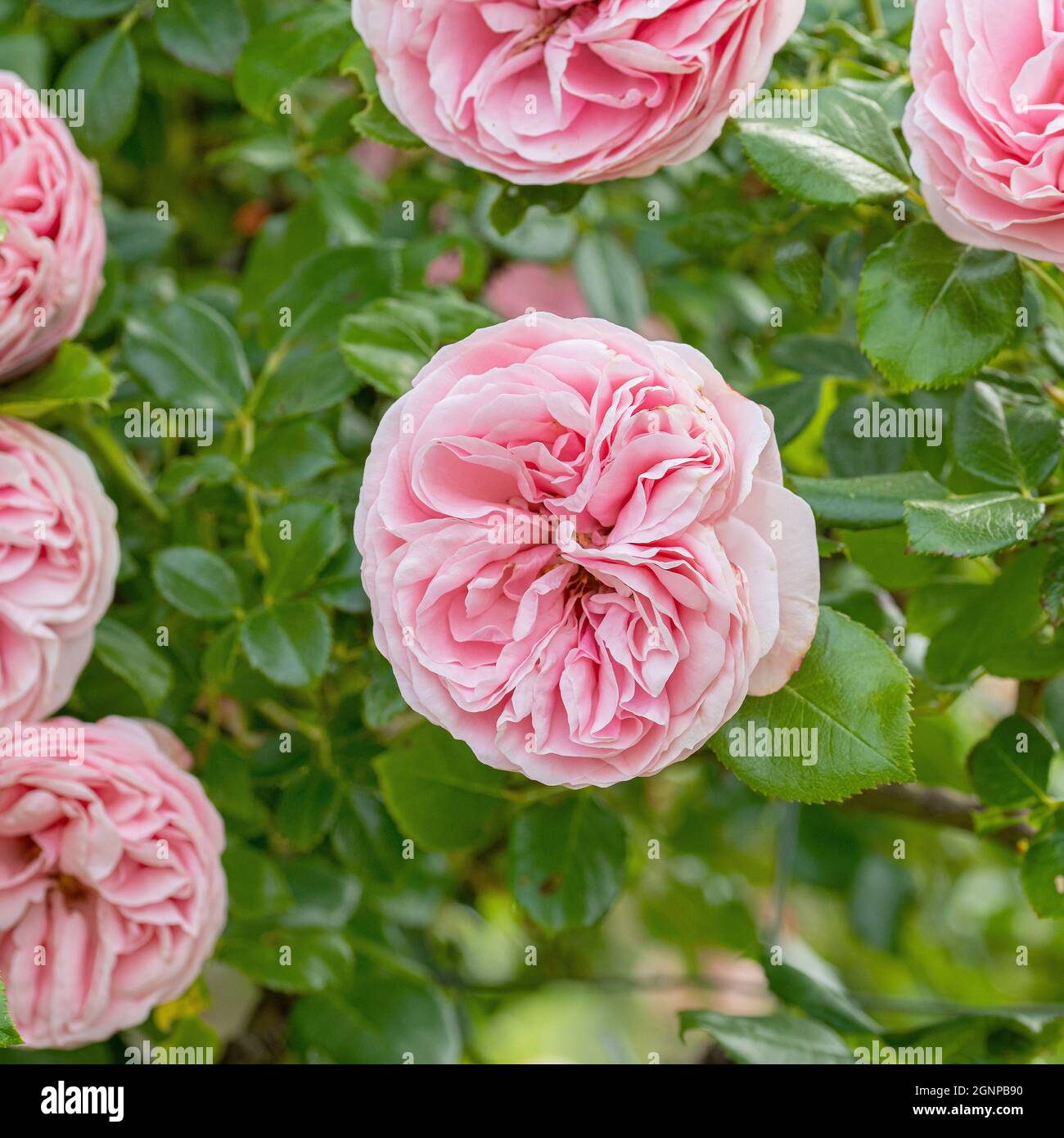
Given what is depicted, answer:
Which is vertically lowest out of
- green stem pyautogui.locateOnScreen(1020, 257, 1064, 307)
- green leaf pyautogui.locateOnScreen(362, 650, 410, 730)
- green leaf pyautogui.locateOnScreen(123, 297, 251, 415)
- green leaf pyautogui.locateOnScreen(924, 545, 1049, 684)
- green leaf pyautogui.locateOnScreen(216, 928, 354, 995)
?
green leaf pyautogui.locateOnScreen(216, 928, 354, 995)

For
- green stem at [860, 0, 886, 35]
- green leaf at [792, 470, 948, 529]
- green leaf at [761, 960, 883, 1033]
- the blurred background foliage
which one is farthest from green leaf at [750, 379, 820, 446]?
green leaf at [761, 960, 883, 1033]

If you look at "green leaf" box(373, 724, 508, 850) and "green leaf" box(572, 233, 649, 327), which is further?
"green leaf" box(572, 233, 649, 327)

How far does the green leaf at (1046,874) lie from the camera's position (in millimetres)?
620

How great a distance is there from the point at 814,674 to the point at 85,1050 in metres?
0.49

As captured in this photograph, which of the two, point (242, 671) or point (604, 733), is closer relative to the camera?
point (604, 733)

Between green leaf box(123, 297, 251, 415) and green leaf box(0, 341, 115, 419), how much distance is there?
0.28 ft

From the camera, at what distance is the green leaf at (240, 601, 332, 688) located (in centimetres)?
65

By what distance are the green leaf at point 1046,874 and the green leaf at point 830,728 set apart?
172mm

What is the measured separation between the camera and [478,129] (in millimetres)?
572

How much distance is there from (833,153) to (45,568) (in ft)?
1.42

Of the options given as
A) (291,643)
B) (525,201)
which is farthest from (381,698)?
(525,201)

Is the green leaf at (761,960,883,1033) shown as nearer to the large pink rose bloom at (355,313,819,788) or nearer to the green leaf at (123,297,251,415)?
the large pink rose bloom at (355,313,819,788)

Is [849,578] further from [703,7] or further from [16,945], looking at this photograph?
[16,945]
